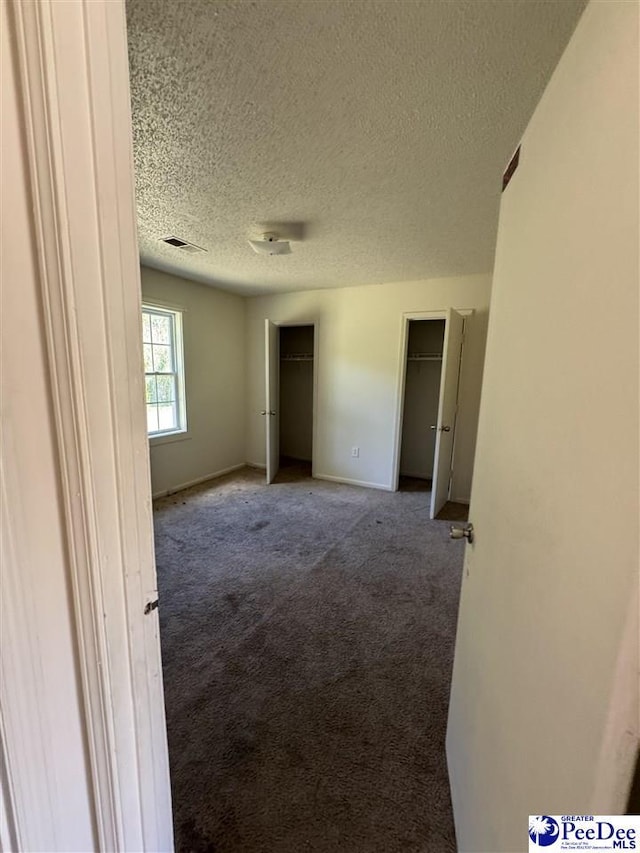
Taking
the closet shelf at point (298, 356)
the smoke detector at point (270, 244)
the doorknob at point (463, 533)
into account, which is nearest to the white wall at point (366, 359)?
the closet shelf at point (298, 356)

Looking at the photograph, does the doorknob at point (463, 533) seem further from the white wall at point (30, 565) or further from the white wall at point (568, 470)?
the white wall at point (30, 565)

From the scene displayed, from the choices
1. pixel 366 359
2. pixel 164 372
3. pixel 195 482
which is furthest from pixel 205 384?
pixel 366 359

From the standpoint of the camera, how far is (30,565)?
1.61ft

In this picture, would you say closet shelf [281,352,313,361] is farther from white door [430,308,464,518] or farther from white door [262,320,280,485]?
white door [430,308,464,518]

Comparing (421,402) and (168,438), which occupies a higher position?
(421,402)

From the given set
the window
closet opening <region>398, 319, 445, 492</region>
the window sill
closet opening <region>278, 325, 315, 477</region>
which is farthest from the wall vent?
closet opening <region>398, 319, 445, 492</region>

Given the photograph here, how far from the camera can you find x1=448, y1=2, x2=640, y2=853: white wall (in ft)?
1.36

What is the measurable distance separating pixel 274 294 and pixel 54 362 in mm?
4523

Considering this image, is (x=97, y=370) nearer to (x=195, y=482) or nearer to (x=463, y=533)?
(x=463, y=533)

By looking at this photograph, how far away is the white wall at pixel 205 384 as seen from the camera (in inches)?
152

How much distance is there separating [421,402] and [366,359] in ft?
3.35

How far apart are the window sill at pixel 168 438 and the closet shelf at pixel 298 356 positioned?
1962mm

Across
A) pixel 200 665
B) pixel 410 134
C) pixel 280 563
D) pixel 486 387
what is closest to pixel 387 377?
pixel 280 563

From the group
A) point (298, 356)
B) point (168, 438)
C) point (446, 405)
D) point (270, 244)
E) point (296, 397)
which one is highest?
point (270, 244)
